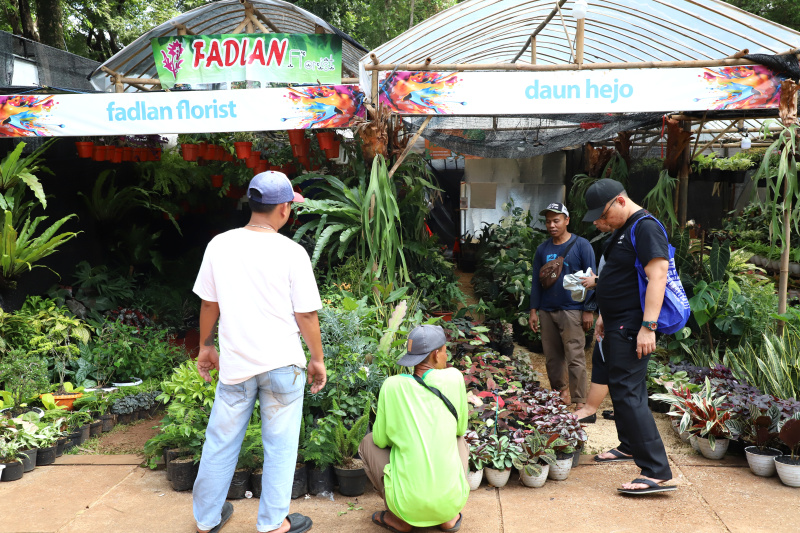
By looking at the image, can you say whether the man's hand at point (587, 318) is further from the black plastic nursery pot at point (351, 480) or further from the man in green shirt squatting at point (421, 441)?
the black plastic nursery pot at point (351, 480)

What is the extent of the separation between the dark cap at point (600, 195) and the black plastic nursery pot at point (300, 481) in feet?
7.41

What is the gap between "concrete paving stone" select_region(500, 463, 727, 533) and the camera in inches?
130

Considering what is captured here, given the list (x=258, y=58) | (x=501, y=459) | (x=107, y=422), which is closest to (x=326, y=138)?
(x=258, y=58)

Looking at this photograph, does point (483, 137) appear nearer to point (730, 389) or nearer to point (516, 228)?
point (516, 228)

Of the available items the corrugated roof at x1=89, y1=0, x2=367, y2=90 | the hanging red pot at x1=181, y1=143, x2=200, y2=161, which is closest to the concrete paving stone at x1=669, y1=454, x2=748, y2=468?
the corrugated roof at x1=89, y1=0, x2=367, y2=90

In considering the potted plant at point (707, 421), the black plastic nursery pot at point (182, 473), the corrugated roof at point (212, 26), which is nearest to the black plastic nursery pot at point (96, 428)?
the black plastic nursery pot at point (182, 473)

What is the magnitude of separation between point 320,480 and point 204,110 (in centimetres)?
308

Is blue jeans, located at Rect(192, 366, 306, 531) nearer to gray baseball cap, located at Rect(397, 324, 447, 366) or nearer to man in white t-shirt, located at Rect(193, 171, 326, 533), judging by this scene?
man in white t-shirt, located at Rect(193, 171, 326, 533)

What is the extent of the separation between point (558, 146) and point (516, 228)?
128 cm

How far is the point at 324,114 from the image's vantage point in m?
5.02

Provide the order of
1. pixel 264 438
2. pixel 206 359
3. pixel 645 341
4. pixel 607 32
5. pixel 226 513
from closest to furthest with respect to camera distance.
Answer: pixel 264 438
pixel 206 359
pixel 226 513
pixel 645 341
pixel 607 32

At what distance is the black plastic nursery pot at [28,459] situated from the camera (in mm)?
4055

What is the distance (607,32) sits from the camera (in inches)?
287

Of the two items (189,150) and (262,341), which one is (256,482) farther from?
(189,150)
